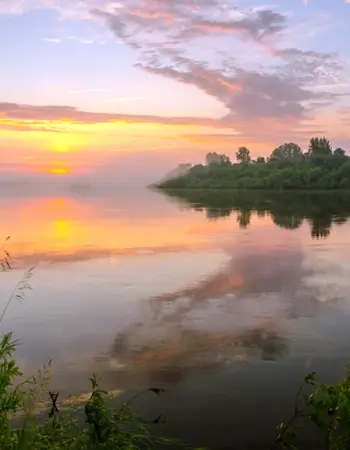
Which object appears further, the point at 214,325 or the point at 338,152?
the point at 338,152

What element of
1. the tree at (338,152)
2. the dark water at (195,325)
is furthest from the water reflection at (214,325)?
the tree at (338,152)

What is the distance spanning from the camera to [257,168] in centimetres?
16488

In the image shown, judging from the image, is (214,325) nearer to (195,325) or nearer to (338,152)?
(195,325)

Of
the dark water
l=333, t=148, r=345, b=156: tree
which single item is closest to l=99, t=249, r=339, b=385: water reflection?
the dark water

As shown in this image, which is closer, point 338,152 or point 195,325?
point 195,325

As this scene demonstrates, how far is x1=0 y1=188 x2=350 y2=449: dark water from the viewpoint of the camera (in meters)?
10.1

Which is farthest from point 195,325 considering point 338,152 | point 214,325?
point 338,152

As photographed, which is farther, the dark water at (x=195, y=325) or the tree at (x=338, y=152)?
the tree at (x=338, y=152)

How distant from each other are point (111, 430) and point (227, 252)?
2357 centimetres

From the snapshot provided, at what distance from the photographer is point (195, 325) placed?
49.0ft

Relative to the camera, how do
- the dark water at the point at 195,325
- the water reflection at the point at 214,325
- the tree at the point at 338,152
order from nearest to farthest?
1. the dark water at the point at 195,325
2. the water reflection at the point at 214,325
3. the tree at the point at 338,152

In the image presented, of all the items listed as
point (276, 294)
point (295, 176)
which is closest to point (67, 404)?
point (276, 294)

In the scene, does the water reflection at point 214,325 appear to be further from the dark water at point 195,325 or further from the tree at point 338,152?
the tree at point 338,152

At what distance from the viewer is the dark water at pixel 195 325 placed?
10.1m
